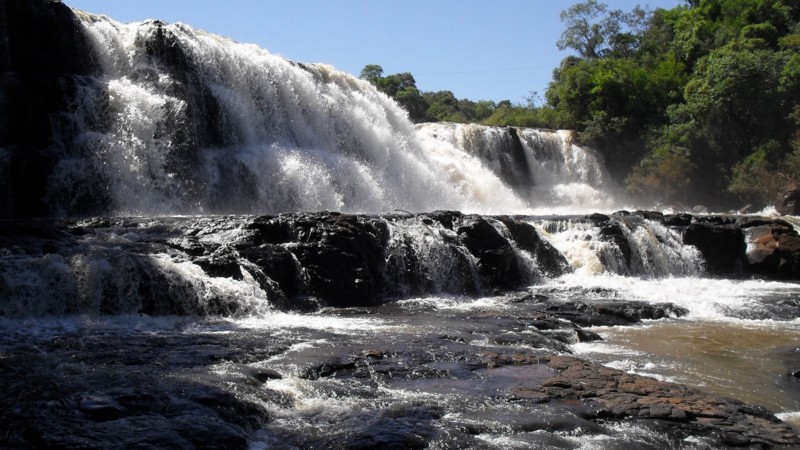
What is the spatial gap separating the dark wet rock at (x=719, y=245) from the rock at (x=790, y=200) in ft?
32.6

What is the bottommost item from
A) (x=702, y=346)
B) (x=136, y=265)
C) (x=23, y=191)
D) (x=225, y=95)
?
(x=702, y=346)

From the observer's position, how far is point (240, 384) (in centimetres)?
732

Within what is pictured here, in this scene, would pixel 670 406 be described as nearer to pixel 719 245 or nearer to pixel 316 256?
pixel 316 256

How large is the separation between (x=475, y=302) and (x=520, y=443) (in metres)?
8.51

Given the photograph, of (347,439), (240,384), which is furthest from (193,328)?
(347,439)

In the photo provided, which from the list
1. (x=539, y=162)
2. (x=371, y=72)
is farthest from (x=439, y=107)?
(x=539, y=162)

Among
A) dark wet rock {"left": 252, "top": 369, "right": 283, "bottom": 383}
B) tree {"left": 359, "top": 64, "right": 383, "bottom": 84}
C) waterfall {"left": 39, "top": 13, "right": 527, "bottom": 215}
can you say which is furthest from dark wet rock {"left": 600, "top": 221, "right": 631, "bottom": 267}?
tree {"left": 359, "top": 64, "right": 383, "bottom": 84}

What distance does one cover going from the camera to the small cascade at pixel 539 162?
105ft

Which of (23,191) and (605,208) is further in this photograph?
(605,208)

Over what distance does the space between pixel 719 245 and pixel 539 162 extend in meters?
14.5

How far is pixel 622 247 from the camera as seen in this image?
62.4 feet

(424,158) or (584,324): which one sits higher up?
(424,158)

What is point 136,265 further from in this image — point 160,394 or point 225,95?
point 225,95

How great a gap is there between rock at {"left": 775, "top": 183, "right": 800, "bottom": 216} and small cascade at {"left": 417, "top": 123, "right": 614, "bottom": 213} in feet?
26.4
